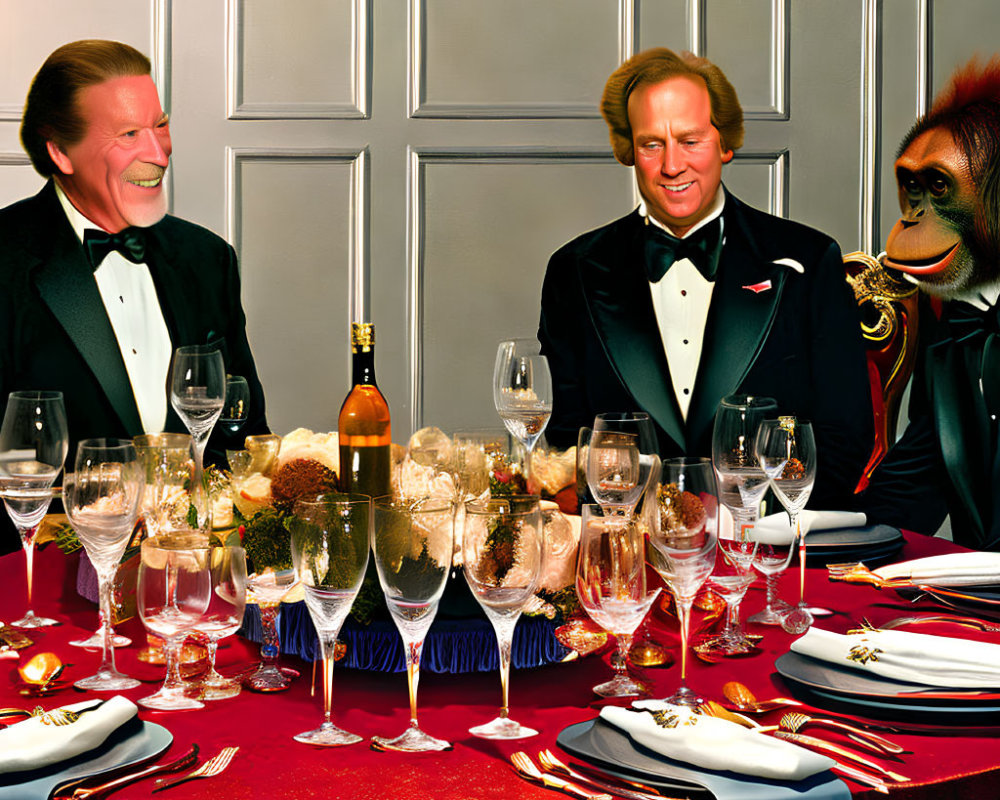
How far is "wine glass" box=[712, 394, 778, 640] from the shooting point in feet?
4.54

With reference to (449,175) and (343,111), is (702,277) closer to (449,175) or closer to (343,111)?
(449,175)

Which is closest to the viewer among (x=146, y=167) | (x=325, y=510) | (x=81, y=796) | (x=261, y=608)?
(x=81, y=796)

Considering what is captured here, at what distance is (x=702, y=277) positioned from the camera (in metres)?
3.20

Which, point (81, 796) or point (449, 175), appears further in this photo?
point (449, 175)

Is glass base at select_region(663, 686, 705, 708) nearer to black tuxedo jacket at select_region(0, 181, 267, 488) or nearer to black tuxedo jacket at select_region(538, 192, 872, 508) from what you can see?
black tuxedo jacket at select_region(538, 192, 872, 508)

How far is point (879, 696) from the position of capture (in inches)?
48.0

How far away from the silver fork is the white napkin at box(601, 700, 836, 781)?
1.32 feet

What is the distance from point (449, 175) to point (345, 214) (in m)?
0.35

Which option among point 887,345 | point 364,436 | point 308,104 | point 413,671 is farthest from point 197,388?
point 887,345

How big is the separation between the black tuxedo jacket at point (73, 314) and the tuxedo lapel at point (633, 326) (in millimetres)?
1225

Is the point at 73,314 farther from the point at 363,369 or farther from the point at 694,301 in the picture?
the point at 694,301

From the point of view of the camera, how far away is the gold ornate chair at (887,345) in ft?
10.5

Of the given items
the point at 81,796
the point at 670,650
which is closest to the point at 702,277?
the point at 670,650

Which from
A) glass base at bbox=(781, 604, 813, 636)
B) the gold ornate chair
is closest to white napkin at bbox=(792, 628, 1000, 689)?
glass base at bbox=(781, 604, 813, 636)
